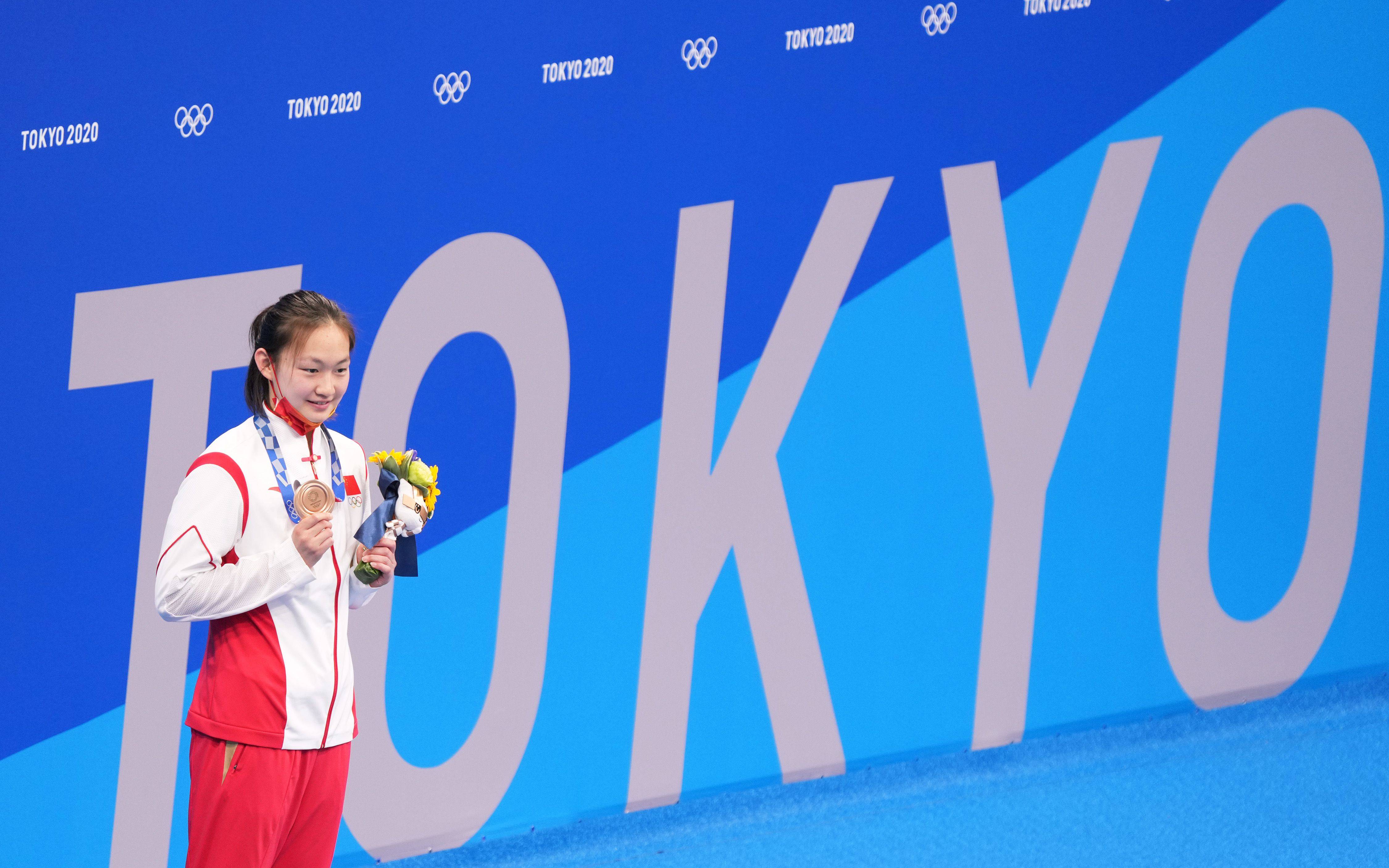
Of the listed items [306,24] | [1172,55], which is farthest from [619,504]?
[1172,55]

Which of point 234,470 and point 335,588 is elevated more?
point 234,470

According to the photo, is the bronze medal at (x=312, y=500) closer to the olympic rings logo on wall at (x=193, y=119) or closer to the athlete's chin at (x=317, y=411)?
the athlete's chin at (x=317, y=411)

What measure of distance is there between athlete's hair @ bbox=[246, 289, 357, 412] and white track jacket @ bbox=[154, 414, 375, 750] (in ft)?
0.19

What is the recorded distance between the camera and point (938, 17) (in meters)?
3.39

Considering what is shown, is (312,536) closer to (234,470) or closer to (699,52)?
(234,470)

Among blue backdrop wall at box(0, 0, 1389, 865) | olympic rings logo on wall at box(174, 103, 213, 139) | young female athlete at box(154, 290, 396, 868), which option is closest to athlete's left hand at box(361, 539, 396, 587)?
young female athlete at box(154, 290, 396, 868)

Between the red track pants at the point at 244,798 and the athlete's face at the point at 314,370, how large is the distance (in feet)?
1.72

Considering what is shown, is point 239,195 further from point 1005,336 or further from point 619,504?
point 1005,336

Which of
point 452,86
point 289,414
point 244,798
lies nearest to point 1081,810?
point 244,798

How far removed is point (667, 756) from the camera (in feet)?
11.1

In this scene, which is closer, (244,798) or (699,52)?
(244,798)

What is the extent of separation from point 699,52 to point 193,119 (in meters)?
1.24

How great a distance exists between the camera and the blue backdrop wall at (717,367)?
2971mm

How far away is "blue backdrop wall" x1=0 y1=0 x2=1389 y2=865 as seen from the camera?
2971 millimetres
